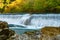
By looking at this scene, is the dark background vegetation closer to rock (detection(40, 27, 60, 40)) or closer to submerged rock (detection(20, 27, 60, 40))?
submerged rock (detection(20, 27, 60, 40))

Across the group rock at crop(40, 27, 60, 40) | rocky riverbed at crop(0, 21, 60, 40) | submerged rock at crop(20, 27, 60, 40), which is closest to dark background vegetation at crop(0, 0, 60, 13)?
rocky riverbed at crop(0, 21, 60, 40)

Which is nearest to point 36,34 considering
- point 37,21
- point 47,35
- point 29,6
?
point 47,35

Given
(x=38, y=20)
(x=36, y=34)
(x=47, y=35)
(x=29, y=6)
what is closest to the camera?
(x=47, y=35)

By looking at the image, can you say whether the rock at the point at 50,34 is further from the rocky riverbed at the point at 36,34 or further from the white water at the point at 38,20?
the white water at the point at 38,20

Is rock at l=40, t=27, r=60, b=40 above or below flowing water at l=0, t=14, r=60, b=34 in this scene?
above

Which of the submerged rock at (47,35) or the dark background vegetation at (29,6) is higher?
the submerged rock at (47,35)

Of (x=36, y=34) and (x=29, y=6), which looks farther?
(x=29, y=6)

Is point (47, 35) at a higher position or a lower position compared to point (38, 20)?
higher

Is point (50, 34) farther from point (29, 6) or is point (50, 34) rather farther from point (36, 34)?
point (29, 6)

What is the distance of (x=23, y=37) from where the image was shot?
4.32 m

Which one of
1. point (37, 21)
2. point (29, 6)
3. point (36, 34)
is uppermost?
point (36, 34)

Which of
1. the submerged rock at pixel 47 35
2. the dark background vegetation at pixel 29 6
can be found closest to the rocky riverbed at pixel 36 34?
the submerged rock at pixel 47 35

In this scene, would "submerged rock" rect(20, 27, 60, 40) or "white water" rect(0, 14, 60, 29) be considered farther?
Result: "white water" rect(0, 14, 60, 29)

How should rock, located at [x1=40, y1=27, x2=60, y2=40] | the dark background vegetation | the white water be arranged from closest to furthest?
rock, located at [x1=40, y1=27, x2=60, y2=40] < the white water < the dark background vegetation
